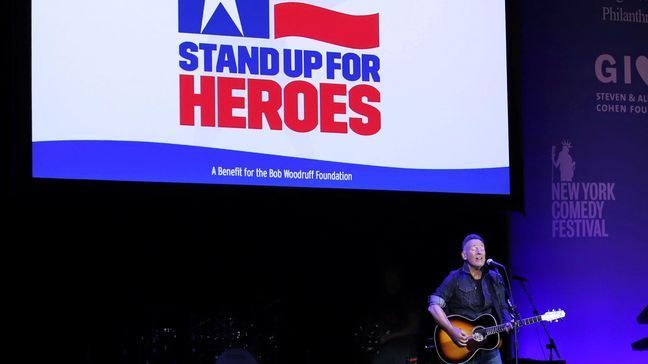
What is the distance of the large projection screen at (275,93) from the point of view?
230 inches

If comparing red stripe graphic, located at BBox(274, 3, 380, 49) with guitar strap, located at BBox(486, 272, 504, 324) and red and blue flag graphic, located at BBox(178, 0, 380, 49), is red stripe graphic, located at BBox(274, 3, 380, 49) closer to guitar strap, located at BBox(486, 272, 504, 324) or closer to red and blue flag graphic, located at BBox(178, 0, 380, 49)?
red and blue flag graphic, located at BBox(178, 0, 380, 49)

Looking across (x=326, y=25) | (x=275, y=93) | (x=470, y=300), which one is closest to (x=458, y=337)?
(x=470, y=300)

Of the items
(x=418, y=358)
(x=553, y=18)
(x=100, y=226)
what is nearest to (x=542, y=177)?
(x=553, y=18)

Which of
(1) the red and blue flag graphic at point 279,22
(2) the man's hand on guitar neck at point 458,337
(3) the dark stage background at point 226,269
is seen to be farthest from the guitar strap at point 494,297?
(1) the red and blue flag graphic at point 279,22

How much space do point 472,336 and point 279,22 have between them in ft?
7.31

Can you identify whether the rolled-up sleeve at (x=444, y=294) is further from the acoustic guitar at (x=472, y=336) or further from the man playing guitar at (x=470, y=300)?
the acoustic guitar at (x=472, y=336)

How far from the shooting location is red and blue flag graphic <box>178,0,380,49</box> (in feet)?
20.4

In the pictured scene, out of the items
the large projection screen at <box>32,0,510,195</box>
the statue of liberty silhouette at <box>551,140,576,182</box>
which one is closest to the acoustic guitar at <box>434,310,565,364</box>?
the large projection screen at <box>32,0,510,195</box>

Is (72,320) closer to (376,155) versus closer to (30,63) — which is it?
(30,63)

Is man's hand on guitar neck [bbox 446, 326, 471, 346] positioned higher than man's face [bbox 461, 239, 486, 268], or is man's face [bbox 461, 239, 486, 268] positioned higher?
man's face [bbox 461, 239, 486, 268]

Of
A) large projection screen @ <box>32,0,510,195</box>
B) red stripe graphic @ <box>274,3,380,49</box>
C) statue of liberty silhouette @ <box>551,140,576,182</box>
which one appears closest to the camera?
large projection screen @ <box>32,0,510,195</box>

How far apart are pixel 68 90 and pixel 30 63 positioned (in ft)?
0.82

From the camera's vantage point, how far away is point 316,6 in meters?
6.53

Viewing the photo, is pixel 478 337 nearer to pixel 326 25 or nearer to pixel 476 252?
pixel 476 252
